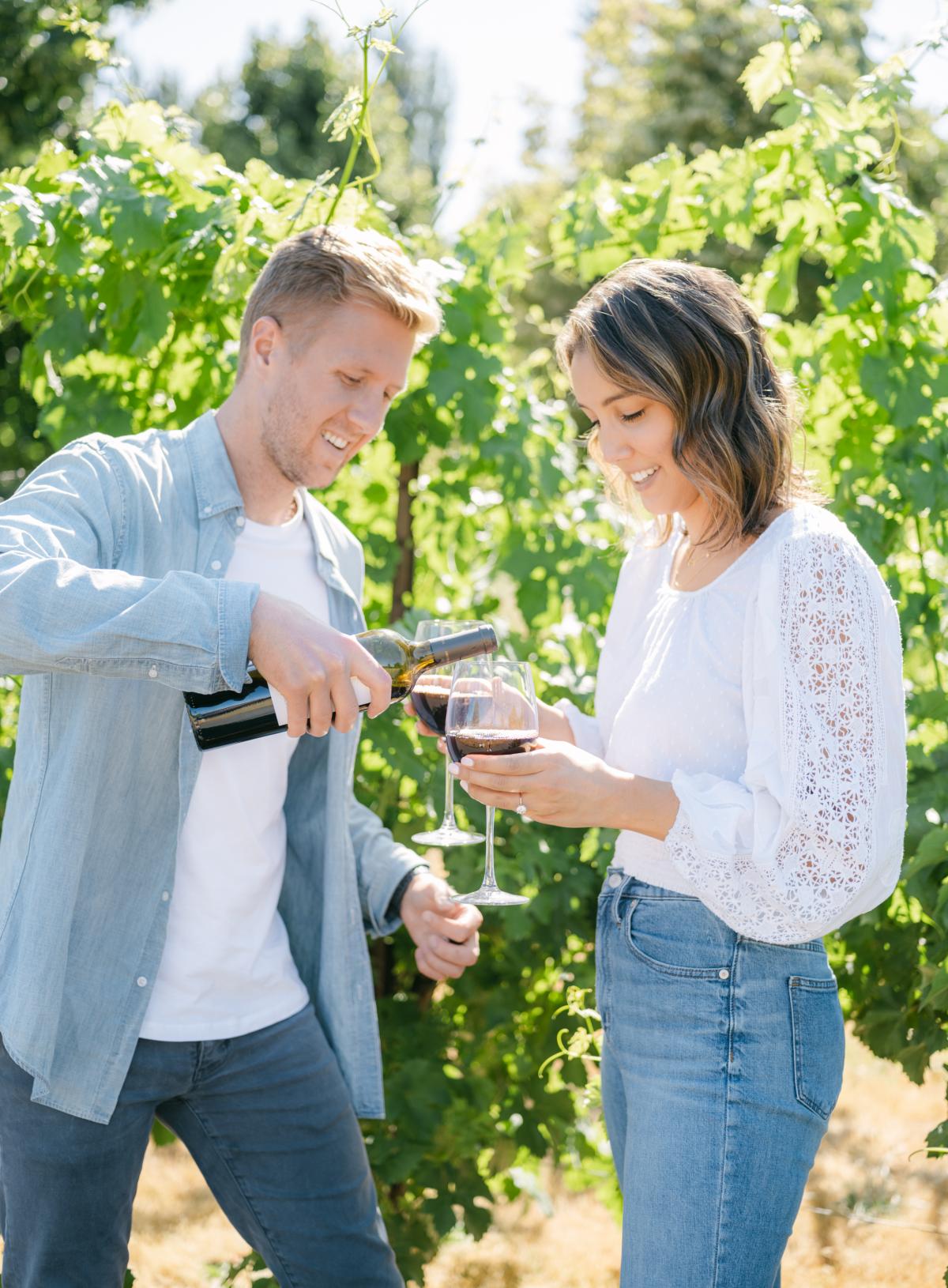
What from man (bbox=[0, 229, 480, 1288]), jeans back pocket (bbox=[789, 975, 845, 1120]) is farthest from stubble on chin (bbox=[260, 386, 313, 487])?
jeans back pocket (bbox=[789, 975, 845, 1120])

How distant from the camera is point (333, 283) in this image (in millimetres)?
2262

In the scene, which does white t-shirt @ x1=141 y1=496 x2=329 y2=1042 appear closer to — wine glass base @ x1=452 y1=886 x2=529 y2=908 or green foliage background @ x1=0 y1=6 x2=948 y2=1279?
wine glass base @ x1=452 y1=886 x2=529 y2=908

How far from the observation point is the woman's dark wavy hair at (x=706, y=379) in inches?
73.8

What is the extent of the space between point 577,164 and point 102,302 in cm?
1801

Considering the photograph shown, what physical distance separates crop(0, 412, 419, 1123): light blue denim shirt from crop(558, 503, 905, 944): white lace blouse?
0.68 m

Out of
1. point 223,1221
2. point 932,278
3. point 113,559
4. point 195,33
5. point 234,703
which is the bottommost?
point 223,1221

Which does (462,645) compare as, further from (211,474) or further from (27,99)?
(27,99)

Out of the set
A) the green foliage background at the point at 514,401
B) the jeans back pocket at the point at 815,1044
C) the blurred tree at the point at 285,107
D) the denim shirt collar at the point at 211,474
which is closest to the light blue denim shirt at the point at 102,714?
the denim shirt collar at the point at 211,474

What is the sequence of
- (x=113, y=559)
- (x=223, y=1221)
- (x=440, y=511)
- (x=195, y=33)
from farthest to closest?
(x=195, y=33) < (x=223, y=1221) < (x=440, y=511) < (x=113, y=559)

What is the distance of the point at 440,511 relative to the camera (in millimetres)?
3273

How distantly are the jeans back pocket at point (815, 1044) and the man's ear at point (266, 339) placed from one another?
143cm

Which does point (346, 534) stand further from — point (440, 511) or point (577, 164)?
point (577, 164)

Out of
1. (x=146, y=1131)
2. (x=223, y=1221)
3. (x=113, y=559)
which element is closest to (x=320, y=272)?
(x=113, y=559)

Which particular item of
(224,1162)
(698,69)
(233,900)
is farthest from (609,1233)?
(698,69)
